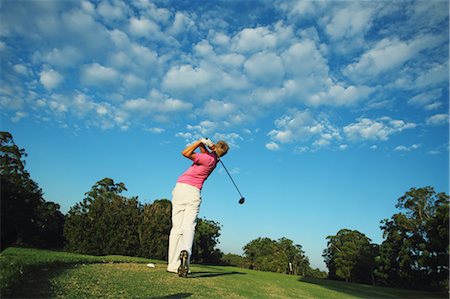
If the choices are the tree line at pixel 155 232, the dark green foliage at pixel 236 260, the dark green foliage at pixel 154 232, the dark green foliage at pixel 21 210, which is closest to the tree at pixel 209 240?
the tree line at pixel 155 232

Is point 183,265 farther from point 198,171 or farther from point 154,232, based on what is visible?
point 154,232

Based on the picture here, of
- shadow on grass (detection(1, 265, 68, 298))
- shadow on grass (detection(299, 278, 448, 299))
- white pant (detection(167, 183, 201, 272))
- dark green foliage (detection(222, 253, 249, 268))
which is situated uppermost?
white pant (detection(167, 183, 201, 272))

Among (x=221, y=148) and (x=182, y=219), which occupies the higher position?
(x=221, y=148)

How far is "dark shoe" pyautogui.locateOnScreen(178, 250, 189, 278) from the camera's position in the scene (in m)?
6.59

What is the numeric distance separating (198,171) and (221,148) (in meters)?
0.89

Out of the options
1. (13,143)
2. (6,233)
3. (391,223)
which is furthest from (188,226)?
(391,223)

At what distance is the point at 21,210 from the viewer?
101ft

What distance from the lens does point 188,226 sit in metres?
7.15

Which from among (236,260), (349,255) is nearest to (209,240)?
(349,255)

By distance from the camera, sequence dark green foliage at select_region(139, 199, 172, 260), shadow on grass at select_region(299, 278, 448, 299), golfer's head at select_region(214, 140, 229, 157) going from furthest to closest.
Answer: dark green foliage at select_region(139, 199, 172, 260), shadow on grass at select_region(299, 278, 448, 299), golfer's head at select_region(214, 140, 229, 157)

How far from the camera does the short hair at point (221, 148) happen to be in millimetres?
7875

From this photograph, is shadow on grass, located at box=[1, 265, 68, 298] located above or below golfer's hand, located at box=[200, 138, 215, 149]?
below

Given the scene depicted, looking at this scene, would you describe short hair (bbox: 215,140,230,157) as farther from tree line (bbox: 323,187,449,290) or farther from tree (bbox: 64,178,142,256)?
tree line (bbox: 323,187,449,290)

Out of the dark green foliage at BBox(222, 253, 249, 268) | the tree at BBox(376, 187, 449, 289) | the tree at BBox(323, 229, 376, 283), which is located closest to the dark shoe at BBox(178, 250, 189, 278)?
the tree at BBox(376, 187, 449, 289)
